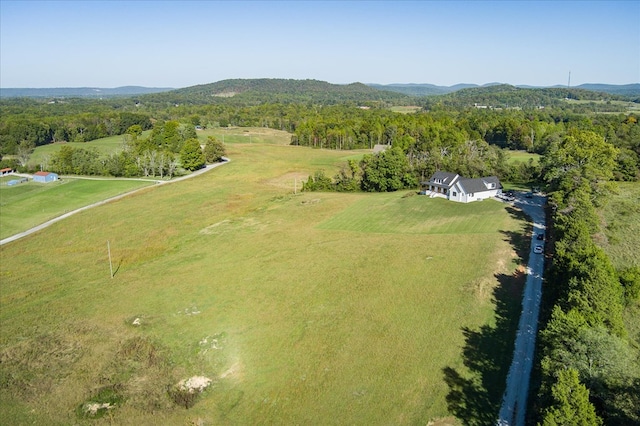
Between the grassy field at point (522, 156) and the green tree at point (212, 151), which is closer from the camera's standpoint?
the grassy field at point (522, 156)

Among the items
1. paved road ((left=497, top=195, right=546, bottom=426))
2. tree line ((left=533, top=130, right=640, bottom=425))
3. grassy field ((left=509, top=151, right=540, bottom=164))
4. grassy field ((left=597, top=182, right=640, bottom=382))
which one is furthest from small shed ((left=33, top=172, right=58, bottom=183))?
grassy field ((left=509, top=151, right=540, bottom=164))

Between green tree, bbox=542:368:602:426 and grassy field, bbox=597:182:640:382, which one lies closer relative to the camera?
green tree, bbox=542:368:602:426

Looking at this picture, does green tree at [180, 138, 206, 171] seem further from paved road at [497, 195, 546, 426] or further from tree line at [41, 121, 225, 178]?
paved road at [497, 195, 546, 426]

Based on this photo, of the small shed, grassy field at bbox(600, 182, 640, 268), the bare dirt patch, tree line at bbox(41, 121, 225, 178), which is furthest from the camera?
tree line at bbox(41, 121, 225, 178)

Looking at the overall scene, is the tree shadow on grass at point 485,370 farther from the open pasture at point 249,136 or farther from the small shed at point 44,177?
the open pasture at point 249,136

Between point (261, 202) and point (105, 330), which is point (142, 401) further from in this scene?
point (261, 202)

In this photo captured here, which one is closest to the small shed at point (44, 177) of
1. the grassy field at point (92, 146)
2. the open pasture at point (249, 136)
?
the grassy field at point (92, 146)
